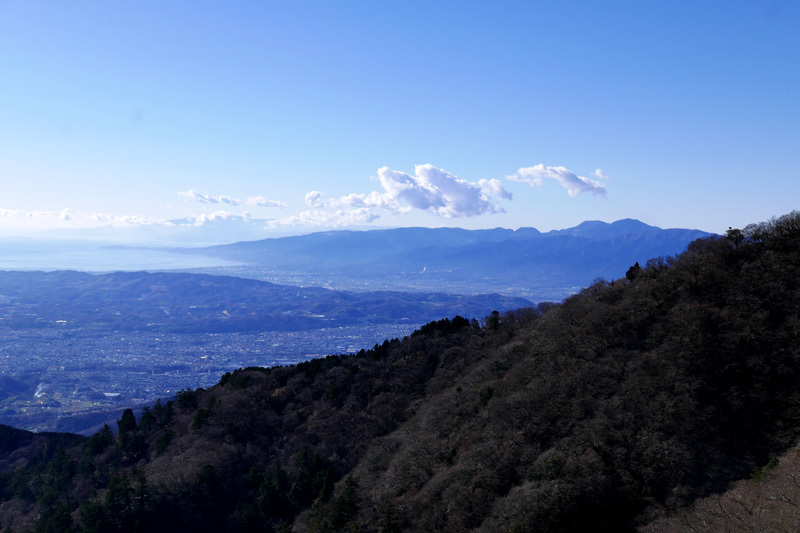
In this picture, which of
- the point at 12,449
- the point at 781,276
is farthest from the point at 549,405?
the point at 12,449

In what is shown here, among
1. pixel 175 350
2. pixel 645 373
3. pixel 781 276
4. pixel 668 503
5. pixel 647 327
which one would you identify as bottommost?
pixel 175 350

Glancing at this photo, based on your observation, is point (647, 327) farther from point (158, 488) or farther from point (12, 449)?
point (12, 449)

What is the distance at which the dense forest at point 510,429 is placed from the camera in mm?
21906

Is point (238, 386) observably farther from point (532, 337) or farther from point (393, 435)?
point (532, 337)

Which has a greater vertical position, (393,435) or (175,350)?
(393,435)

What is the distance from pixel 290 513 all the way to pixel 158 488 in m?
9.74

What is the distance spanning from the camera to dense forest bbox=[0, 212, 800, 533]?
21.9 metres

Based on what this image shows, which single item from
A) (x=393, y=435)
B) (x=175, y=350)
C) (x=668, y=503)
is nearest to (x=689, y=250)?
(x=668, y=503)

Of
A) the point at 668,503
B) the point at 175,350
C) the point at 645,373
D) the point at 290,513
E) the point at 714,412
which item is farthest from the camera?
the point at 175,350

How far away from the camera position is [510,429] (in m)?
27.2

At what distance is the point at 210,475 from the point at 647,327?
30.2 metres

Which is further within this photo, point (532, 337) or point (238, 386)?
point (238, 386)

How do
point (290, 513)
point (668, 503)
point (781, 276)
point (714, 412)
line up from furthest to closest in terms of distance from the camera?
point (290, 513) < point (781, 276) < point (714, 412) < point (668, 503)

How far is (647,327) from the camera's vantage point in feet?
100
